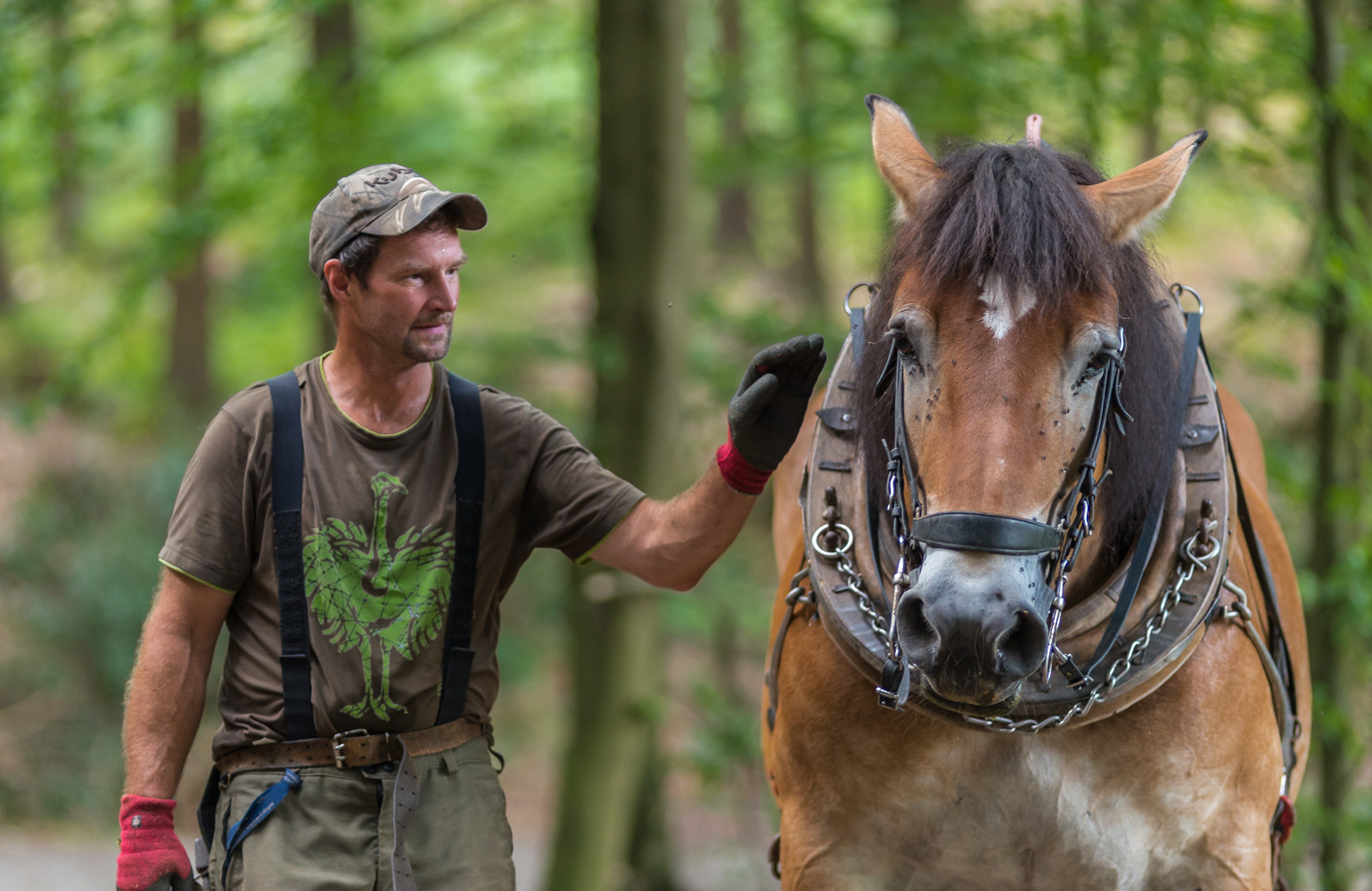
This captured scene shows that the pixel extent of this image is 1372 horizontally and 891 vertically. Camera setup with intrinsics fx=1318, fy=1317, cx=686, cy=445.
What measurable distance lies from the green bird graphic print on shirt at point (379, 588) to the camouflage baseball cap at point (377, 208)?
1.60 feet

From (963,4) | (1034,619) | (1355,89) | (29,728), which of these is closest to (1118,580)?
(1034,619)

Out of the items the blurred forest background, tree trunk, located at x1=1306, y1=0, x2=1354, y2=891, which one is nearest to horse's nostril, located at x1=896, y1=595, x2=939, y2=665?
the blurred forest background

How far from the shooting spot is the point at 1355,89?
4.71 m

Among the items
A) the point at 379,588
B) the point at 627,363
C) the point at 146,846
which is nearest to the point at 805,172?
the point at 627,363

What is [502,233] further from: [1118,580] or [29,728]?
[1118,580]

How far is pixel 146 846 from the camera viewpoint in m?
2.51

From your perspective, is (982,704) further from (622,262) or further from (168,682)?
(622,262)

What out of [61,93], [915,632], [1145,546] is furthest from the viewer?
[61,93]

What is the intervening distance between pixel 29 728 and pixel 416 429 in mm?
8665

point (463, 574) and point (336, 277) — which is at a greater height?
point (336, 277)

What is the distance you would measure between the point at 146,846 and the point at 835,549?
1.44m

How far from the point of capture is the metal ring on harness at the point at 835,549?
2559 millimetres

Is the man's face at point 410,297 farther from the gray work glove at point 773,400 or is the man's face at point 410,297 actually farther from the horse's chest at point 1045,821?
the horse's chest at point 1045,821

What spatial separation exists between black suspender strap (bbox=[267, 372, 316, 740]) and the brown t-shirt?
2 cm
